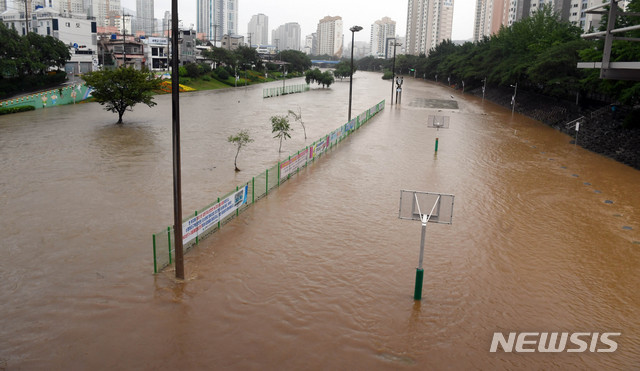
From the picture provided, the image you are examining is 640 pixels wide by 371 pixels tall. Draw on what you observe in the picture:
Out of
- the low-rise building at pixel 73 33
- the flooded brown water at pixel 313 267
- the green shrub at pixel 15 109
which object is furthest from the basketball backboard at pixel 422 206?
the low-rise building at pixel 73 33

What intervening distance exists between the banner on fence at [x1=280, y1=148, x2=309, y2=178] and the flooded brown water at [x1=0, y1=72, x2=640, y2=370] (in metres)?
0.66

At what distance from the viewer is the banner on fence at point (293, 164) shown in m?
24.0

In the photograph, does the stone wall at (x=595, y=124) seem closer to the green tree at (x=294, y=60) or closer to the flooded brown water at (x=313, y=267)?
the flooded brown water at (x=313, y=267)

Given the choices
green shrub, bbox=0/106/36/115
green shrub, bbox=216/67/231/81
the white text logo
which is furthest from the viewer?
green shrub, bbox=216/67/231/81

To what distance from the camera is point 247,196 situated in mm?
19922

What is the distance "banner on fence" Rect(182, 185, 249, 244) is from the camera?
14.8 meters

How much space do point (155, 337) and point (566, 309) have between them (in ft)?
32.9

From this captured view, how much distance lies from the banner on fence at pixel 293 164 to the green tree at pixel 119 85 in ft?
69.6

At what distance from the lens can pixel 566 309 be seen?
1266 cm

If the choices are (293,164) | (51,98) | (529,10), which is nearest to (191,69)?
(51,98)

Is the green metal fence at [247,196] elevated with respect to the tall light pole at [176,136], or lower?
lower

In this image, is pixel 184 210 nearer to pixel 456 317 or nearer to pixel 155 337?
pixel 155 337

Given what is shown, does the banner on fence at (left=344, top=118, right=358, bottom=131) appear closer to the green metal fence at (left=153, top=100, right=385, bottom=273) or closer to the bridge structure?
the green metal fence at (left=153, top=100, right=385, bottom=273)

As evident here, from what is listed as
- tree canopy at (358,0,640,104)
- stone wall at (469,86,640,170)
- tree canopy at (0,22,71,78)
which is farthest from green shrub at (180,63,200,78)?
stone wall at (469,86,640,170)
